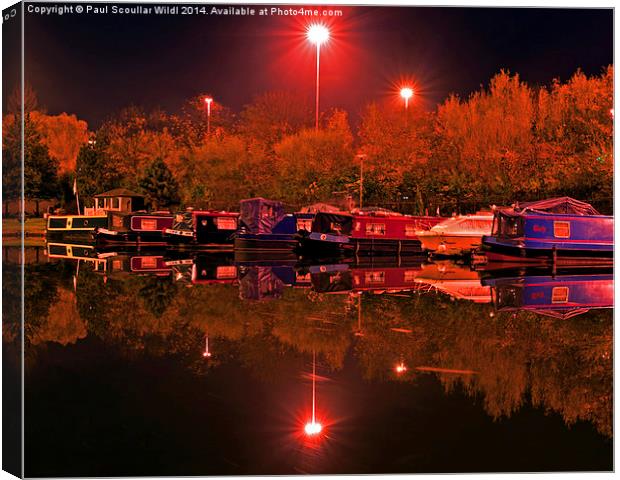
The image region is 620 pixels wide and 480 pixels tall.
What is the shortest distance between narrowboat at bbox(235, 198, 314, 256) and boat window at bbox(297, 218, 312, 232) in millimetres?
581

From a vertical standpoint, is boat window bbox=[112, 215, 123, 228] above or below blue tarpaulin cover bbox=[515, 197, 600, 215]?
below

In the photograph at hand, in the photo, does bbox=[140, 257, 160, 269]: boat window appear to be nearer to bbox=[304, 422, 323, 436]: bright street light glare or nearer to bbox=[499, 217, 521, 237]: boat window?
bbox=[499, 217, 521, 237]: boat window

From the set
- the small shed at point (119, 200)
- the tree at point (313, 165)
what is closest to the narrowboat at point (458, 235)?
the tree at point (313, 165)

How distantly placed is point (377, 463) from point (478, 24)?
357 cm

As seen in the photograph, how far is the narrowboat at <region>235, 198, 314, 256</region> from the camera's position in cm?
2242

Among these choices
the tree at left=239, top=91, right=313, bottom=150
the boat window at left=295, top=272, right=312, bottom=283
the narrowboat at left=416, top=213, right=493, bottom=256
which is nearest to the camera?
the boat window at left=295, top=272, right=312, bottom=283

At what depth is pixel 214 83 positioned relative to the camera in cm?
1112

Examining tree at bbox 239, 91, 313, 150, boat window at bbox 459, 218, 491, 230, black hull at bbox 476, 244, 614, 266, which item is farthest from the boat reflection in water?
tree at bbox 239, 91, 313, 150

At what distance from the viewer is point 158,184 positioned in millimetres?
30406

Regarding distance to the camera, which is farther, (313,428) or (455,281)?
(455,281)

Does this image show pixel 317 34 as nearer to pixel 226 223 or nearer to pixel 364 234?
pixel 364 234

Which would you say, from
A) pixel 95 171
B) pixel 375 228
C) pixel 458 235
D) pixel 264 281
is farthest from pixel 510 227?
pixel 95 171

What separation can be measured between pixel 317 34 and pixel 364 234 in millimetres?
16401

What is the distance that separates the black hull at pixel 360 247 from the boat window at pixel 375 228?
37cm
